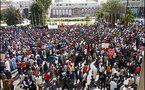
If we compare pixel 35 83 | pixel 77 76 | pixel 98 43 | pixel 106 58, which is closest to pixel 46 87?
pixel 35 83

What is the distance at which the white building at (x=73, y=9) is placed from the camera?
278 ft

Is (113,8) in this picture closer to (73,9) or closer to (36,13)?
(36,13)

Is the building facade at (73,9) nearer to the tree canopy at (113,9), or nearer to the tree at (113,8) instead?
the tree canopy at (113,9)

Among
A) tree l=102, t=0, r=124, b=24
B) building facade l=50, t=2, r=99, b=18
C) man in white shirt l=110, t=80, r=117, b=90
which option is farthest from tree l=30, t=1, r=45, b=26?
building facade l=50, t=2, r=99, b=18

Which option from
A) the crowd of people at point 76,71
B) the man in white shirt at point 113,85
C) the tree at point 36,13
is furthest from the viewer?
the tree at point 36,13

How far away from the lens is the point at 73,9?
281ft

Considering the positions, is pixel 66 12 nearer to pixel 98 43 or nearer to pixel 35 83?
pixel 98 43

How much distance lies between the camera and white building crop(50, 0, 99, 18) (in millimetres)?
84688

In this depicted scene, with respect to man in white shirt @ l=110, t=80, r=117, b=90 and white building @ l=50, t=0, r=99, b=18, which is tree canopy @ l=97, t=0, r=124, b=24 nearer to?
man in white shirt @ l=110, t=80, r=117, b=90

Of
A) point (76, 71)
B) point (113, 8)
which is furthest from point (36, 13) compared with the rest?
point (76, 71)

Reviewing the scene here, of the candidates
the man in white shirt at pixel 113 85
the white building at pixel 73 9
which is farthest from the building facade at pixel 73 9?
the man in white shirt at pixel 113 85

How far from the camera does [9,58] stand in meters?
11.3

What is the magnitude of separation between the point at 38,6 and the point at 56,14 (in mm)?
46509

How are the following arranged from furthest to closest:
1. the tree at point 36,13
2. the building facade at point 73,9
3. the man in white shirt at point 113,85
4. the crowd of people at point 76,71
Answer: the building facade at point 73,9 < the tree at point 36,13 < the crowd of people at point 76,71 < the man in white shirt at point 113,85
